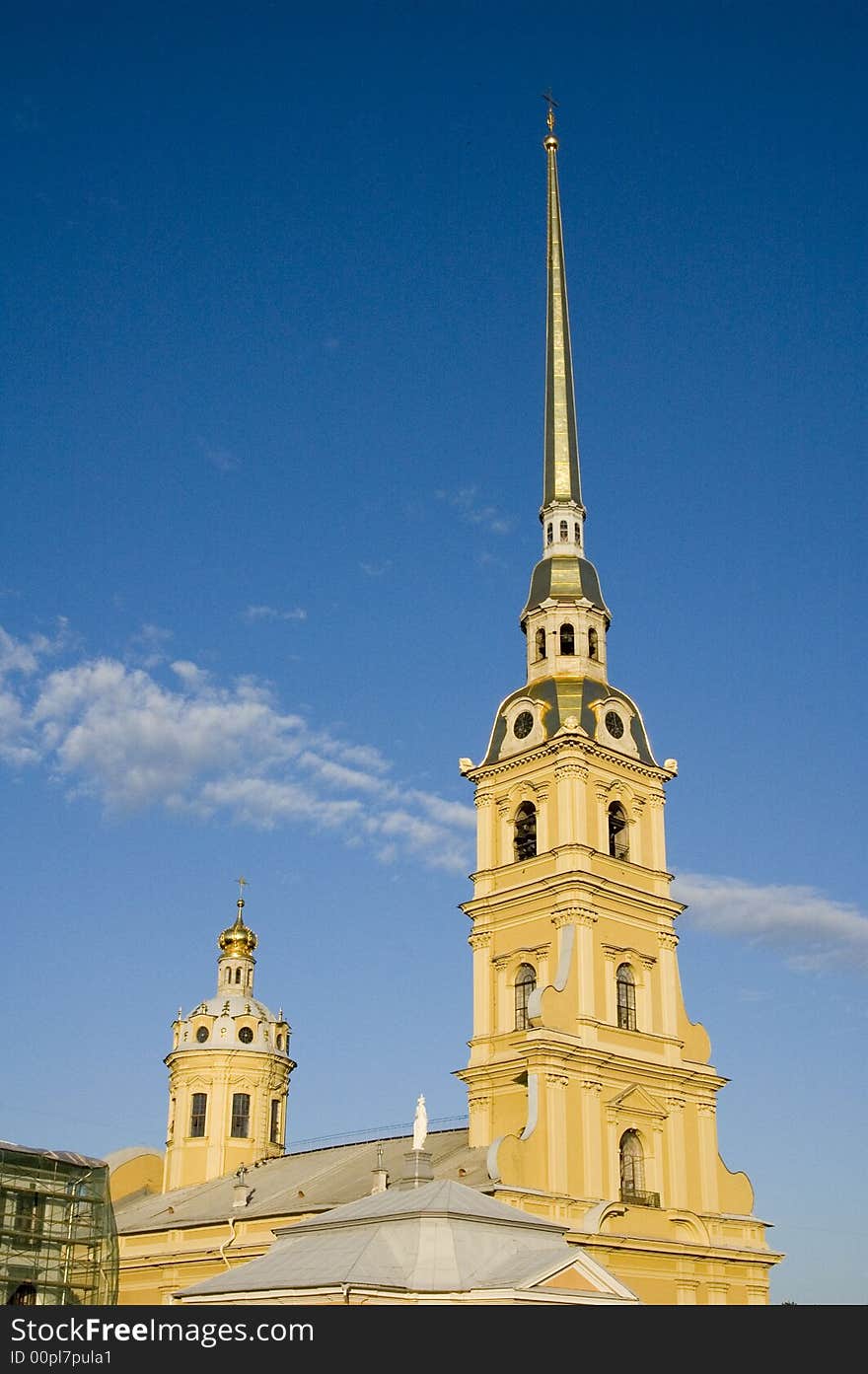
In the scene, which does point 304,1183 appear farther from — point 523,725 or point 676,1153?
point 523,725

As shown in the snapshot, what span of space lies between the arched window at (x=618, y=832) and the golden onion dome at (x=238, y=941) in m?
23.8

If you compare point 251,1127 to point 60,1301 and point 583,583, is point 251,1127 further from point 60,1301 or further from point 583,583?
point 583,583

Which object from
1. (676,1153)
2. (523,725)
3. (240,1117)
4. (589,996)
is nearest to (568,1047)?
(589,996)

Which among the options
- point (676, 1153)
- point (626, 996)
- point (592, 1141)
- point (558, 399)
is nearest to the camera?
point (592, 1141)

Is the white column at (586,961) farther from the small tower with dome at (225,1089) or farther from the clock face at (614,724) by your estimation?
the small tower with dome at (225,1089)

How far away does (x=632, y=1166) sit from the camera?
46.9 meters

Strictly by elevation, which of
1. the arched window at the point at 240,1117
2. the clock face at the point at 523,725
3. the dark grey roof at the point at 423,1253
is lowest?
the dark grey roof at the point at 423,1253

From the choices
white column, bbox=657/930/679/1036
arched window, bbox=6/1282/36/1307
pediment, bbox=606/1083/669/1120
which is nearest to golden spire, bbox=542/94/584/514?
white column, bbox=657/930/679/1036

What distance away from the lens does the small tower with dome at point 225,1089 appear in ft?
204

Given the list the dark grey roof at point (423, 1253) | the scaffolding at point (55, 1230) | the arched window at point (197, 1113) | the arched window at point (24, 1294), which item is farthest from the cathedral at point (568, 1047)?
the arched window at point (24, 1294)

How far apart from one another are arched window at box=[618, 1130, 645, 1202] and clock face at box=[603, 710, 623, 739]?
524 inches

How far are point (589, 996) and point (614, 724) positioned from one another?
32.8 feet
